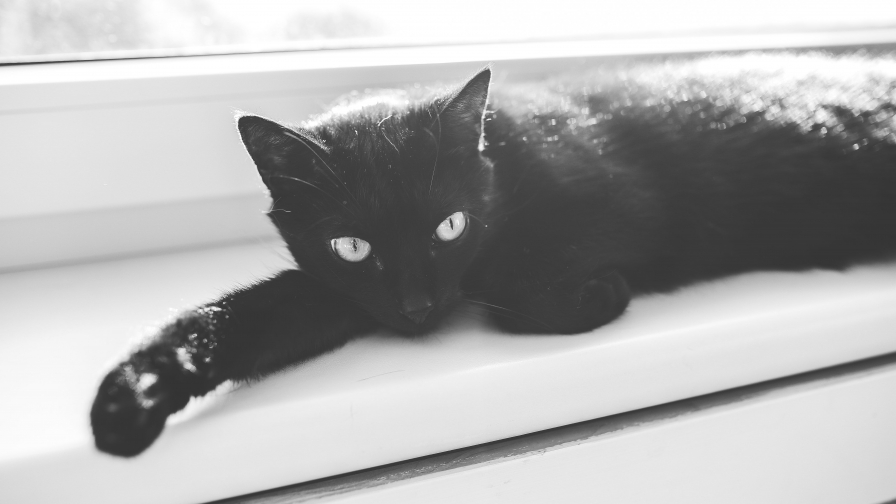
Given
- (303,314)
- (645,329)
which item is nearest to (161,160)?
(303,314)

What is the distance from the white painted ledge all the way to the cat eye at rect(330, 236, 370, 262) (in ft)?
0.31

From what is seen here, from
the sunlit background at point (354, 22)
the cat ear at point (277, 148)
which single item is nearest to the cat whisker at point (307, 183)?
the cat ear at point (277, 148)

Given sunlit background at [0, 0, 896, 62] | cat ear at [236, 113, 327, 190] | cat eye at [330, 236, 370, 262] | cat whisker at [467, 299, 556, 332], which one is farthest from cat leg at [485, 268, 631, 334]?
sunlit background at [0, 0, 896, 62]

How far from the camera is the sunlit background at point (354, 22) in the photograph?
785 mm

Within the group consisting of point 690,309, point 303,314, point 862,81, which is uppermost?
point 862,81

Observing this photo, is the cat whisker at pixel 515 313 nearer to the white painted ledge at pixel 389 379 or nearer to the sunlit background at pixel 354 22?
the white painted ledge at pixel 389 379

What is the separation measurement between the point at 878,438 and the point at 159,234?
1.00 metres

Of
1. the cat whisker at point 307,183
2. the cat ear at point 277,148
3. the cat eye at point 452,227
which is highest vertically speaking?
the cat ear at point 277,148

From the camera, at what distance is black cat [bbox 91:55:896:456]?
21.5 inches

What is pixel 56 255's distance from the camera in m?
0.80

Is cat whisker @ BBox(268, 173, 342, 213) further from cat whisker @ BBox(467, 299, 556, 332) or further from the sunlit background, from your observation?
the sunlit background

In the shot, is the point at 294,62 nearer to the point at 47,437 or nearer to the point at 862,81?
the point at 47,437

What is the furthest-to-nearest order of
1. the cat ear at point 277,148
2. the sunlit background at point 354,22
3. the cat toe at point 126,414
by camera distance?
the sunlit background at point 354,22 < the cat ear at point 277,148 < the cat toe at point 126,414

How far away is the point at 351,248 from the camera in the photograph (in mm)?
588
